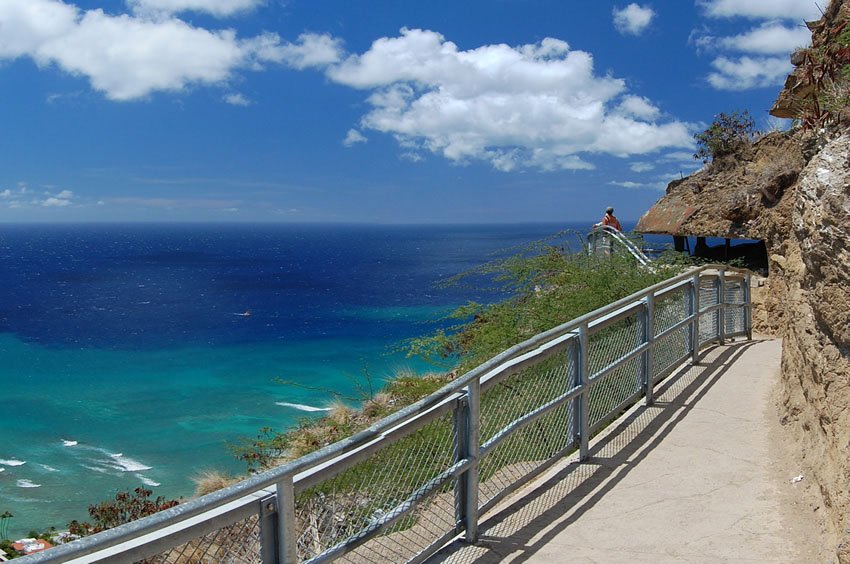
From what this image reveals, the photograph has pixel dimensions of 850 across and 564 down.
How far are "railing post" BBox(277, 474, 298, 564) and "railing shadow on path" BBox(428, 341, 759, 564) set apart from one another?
5.29ft

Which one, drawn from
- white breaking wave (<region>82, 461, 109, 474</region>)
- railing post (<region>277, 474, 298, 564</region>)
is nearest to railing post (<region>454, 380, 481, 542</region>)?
railing post (<region>277, 474, 298, 564</region>)

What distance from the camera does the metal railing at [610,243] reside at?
14.7m

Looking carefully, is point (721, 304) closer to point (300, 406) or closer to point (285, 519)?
point (285, 519)

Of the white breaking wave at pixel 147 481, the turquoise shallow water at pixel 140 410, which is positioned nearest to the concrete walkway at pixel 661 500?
the turquoise shallow water at pixel 140 410

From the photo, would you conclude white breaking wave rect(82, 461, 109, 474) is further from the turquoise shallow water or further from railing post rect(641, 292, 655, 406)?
railing post rect(641, 292, 655, 406)

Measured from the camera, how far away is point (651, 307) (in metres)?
8.08

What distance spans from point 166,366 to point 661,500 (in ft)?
122

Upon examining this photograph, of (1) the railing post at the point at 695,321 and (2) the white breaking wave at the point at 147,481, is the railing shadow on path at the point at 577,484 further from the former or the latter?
(2) the white breaking wave at the point at 147,481

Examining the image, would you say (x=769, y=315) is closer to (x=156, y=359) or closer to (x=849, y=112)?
(x=849, y=112)

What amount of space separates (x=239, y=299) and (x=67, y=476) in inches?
2005

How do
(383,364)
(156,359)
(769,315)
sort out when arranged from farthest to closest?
(156,359) → (383,364) → (769,315)

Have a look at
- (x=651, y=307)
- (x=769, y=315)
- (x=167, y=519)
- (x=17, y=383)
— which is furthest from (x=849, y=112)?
(x=17, y=383)

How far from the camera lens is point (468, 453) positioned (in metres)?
5.09

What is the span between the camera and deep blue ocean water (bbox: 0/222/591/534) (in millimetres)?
22172
